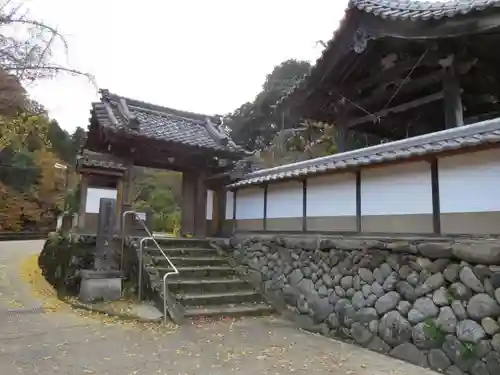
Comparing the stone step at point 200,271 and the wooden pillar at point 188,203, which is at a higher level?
the wooden pillar at point 188,203

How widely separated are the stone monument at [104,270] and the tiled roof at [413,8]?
239 inches

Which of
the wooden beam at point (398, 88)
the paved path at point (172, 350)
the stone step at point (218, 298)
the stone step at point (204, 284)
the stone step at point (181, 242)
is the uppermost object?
the wooden beam at point (398, 88)

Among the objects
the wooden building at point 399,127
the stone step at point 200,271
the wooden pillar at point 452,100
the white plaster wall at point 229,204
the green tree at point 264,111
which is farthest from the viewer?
the green tree at point 264,111

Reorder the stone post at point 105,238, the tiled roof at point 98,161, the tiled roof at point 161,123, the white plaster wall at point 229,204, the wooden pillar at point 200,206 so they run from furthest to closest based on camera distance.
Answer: the wooden pillar at point 200,206 < the white plaster wall at point 229,204 < the tiled roof at point 161,123 < the tiled roof at point 98,161 < the stone post at point 105,238

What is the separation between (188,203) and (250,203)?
2.60m

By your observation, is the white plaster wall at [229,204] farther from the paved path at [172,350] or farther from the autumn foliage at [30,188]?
the autumn foliage at [30,188]

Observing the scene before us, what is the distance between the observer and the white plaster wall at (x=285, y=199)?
27.7 feet

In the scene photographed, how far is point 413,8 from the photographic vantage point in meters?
6.89

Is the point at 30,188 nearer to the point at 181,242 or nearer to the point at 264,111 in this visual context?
the point at 264,111

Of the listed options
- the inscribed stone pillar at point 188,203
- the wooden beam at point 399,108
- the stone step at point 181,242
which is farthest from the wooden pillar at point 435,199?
the inscribed stone pillar at point 188,203

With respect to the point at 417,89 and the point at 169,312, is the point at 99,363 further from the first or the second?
the point at 417,89

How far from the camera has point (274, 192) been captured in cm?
923

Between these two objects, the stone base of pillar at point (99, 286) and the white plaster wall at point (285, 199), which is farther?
the white plaster wall at point (285, 199)

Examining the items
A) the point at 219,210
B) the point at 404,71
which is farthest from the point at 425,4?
the point at 219,210
